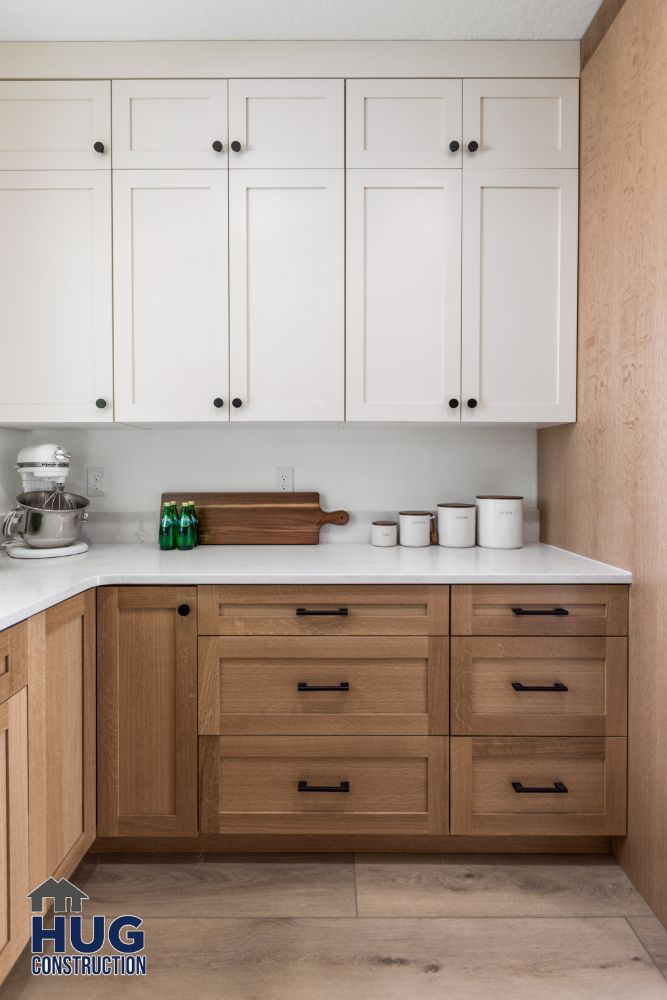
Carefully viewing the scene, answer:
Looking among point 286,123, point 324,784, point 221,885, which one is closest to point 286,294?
point 286,123

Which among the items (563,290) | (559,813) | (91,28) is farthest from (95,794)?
(91,28)

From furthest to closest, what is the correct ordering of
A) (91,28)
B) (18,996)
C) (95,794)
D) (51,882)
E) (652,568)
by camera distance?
(91,28), (95,794), (652,568), (51,882), (18,996)

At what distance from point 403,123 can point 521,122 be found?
1.27ft

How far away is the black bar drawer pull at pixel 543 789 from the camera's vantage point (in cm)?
180

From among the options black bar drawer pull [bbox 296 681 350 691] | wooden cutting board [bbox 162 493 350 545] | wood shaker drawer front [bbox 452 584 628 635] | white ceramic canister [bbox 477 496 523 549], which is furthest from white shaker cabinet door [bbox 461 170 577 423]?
black bar drawer pull [bbox 296 681 350 691]

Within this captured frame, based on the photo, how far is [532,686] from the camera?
5.90 ft

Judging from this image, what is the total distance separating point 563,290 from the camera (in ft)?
6.86

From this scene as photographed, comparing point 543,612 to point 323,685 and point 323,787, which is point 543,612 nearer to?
point 323,685

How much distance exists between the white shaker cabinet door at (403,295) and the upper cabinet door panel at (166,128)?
47 centimetres

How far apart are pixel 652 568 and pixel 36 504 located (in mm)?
1927

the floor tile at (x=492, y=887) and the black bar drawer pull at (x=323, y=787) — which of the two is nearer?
the floor tile at (x=492, y=887)

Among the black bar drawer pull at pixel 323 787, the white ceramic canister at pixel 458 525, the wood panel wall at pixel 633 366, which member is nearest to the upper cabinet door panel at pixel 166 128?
the wood panel wall at pixel 633 366

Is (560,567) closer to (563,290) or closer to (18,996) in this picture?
(563,290)

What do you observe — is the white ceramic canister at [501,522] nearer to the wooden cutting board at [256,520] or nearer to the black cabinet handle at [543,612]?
the black cabinet handle at [543,612]
